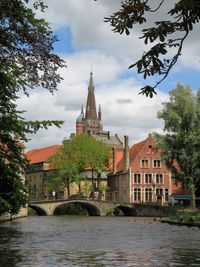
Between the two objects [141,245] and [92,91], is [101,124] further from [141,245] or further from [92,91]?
[141,245]

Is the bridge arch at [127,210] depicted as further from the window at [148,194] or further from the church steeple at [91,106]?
the church steeple at [91,106]

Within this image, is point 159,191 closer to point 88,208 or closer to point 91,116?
point 88,208

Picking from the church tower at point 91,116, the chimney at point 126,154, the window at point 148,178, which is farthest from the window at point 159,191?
the church tower at point 91,116

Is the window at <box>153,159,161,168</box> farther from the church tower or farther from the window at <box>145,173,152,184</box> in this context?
the church tower

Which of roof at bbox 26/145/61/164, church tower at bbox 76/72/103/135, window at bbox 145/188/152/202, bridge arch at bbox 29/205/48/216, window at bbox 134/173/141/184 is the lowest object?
bridge arch at bbox 29/205/48/216

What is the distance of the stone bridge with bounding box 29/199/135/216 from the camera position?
66.7 meters

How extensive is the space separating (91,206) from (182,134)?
1134 inches

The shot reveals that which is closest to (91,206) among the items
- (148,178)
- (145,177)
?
(145,177)

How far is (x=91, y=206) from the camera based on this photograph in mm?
70500

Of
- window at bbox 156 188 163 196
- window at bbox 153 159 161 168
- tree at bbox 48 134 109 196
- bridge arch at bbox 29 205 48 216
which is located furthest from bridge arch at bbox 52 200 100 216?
window at bbox 153 159 161 168

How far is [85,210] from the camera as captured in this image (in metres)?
75.2

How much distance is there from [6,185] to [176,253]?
344 inches

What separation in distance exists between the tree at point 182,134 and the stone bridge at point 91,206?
23961 mm

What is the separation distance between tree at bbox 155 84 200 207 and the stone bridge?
24.0 meters
